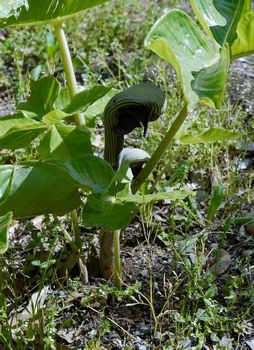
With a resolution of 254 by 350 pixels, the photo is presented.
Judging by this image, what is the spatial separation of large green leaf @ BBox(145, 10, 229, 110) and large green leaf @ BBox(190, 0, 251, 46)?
3cm

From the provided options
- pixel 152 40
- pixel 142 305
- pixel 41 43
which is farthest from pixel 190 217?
pixel 41 43

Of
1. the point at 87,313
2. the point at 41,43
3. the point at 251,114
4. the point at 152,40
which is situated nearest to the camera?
the point at 152,40

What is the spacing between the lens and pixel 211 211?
1.81 m

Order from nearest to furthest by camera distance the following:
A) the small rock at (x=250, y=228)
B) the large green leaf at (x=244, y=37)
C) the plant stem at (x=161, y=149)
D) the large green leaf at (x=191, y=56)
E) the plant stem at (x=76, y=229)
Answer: the large green leaf at (x=191, y=56) → the large green leaf at (x=244, y=37) → the plant stem at (x=161, y=149) → the plant stem at (x=76, y=229) → the small rock at (x=250, y=228)

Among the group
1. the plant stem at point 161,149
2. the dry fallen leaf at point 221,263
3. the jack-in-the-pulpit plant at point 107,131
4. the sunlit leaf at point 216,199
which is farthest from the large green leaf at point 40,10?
the dry fallen leaf at point 221,263

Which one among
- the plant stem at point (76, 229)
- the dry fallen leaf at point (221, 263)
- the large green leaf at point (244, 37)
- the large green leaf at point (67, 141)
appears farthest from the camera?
the dry fallen leaf at point (221, 263)

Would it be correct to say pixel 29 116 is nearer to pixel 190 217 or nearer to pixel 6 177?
pixel 6 177

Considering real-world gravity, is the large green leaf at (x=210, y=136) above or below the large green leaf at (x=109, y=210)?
above

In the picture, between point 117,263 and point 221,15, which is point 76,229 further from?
point 221,15

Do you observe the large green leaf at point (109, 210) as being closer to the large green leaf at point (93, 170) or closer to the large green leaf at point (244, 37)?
the large green leaf at point (93, 170)

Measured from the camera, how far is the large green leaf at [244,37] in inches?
48.9

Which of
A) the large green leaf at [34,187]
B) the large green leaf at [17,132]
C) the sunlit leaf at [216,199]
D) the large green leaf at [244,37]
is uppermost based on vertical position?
the large green leaf at [244,37]

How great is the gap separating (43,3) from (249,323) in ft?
2.98

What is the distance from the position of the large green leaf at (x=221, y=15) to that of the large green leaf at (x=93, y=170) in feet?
1.13
